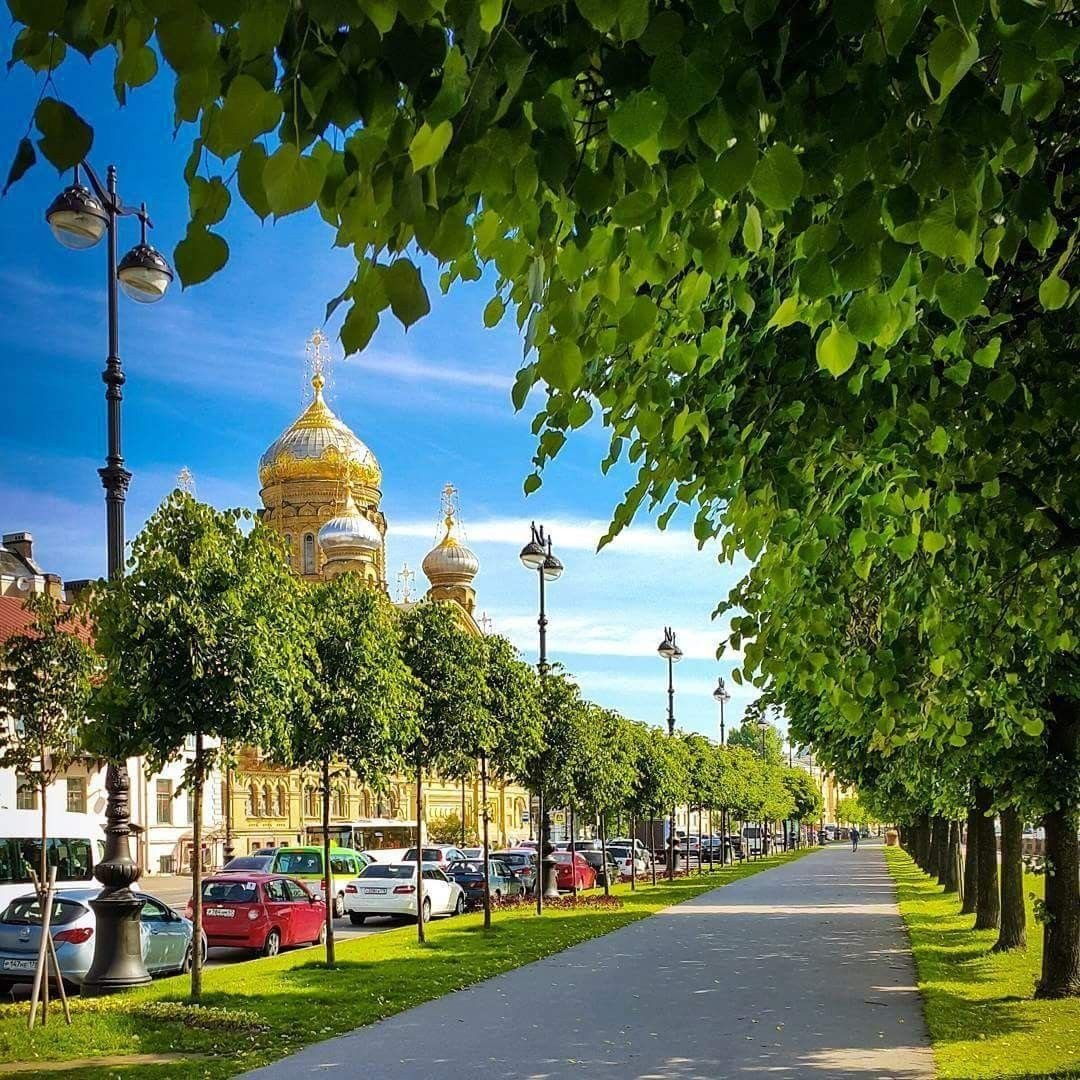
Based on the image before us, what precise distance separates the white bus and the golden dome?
61064mm

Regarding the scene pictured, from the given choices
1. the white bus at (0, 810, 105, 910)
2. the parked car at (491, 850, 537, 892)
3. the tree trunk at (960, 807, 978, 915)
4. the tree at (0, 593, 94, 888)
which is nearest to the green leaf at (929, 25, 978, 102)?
the tree at (0, 593, 94, 888)

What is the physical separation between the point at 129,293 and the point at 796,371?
10397 millimetres

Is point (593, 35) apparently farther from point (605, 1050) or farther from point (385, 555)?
point (385, 555)

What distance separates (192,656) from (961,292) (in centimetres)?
1318

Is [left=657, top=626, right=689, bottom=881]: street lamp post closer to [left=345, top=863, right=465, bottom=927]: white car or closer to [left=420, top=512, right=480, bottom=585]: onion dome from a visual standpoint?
[left=345, top=863, right=465, bottom=927]: white car

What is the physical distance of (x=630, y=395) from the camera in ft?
19.5

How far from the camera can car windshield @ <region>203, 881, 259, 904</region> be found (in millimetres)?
24203

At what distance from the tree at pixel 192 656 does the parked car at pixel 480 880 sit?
2214cm

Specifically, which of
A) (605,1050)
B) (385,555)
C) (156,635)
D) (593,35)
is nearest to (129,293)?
(156,635)

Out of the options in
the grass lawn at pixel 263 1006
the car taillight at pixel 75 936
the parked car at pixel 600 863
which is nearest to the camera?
the grass lawn at pixel 263 1006

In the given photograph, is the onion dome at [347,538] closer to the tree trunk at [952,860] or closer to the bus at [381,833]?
the bus at [381,833]

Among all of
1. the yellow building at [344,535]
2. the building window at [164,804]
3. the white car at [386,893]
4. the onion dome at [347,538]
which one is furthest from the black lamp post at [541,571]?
the onion dome at [347,538]

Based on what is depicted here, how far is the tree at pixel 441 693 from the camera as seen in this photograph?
2455 cm

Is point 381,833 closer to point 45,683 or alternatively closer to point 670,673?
point 670,673
